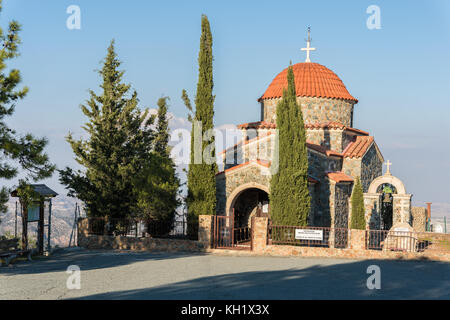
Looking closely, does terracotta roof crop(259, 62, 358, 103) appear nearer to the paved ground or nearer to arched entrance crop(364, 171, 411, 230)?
arched entrance crop(364, 171, 411, 230)

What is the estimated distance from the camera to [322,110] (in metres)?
33.9

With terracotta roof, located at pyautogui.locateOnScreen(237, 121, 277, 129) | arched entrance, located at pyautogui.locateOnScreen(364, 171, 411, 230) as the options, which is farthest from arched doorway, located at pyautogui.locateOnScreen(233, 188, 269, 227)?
arched entrance, located at pyautogui.locateOnScreen(364, 171, 411, 230)

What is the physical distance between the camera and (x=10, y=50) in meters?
18.7

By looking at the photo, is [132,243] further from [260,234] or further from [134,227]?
[260,234]

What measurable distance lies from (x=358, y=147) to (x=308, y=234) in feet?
37.0

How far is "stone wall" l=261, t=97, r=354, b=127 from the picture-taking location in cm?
3375

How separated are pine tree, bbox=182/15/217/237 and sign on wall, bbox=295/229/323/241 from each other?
4.59m

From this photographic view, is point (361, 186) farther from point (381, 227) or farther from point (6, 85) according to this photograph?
point (6, 85)

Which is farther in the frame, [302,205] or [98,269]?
[302,205]

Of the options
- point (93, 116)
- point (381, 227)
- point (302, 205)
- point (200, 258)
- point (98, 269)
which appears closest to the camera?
point (98, 269)

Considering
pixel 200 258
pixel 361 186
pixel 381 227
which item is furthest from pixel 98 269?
pixel 381 227

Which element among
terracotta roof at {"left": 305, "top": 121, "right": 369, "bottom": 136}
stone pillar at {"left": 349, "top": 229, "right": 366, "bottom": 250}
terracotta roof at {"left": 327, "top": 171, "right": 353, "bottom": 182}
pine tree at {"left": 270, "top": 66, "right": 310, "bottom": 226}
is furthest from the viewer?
terracotta roof at {"left": 305, "top": 121, "right": 369, "bottom": 136}

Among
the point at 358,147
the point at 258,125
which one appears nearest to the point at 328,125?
the point at 358,147

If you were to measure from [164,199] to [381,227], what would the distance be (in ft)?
45.2
